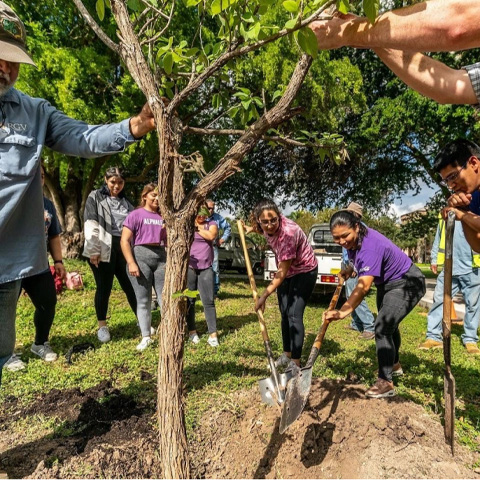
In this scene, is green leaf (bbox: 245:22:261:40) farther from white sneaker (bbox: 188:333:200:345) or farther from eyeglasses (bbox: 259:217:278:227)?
white sneaker (bbox: 188:333:200:345)

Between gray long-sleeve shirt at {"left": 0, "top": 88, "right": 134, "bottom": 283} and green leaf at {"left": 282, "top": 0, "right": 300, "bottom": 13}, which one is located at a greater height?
green leaf at {"left": 282, "top": 0, "right": 300, "bottom": 13}

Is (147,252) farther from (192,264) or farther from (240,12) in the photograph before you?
(240,12)

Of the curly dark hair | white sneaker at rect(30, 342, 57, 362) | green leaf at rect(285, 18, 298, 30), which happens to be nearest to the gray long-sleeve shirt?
green leaf at rect(285, 18, 298, 30)

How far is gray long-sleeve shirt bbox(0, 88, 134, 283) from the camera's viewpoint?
1814mm

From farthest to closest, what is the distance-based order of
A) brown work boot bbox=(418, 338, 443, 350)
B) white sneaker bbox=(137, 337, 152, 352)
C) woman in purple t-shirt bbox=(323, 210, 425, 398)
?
brown work boot bbox=(418, 338, 443, 350), white sneaker bbox=(137, 337, 152, 352), woman in purple t-shirt bbox=(323, 210, 425, 398)

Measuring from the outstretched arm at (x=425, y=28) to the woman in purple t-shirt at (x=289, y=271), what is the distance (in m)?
2.29

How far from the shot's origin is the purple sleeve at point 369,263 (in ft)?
10.3

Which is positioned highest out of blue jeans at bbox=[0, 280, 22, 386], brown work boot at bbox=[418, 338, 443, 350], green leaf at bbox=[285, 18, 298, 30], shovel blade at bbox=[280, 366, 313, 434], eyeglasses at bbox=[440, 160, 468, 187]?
green leaf at bbox=[285, 18, 298, 30]

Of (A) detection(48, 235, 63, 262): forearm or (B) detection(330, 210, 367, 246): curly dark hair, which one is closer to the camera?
(B) detection(330, 210, 367, 246): curly dark hair

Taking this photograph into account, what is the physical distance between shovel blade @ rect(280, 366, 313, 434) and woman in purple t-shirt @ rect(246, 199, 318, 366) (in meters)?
0.94

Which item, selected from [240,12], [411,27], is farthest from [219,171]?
[411,27]

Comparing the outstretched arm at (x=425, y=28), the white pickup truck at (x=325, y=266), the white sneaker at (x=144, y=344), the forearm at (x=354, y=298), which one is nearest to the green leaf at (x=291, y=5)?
the outstretched arm at (x=425, y=28)

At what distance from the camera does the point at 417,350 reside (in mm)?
4668

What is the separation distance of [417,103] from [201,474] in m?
11.0
